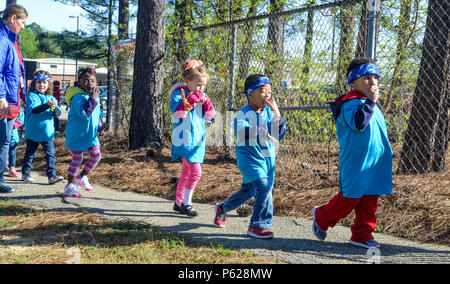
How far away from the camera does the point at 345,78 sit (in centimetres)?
548

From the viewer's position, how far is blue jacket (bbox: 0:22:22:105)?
17.7ft

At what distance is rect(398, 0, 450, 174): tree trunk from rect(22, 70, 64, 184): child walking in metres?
5.00

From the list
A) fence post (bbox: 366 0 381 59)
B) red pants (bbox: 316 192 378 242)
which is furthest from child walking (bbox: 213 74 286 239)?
fence post (bbox: 366 0 381 59)

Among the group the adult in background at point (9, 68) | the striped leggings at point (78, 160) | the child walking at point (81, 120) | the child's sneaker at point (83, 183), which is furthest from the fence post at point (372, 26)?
the adult in background at point (9, 68)

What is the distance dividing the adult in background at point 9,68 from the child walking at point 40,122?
90 cm

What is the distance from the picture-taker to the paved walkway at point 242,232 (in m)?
3.55

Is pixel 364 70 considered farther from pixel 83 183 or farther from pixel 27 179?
pixel 27 179

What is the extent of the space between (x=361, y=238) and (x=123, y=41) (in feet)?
25.0

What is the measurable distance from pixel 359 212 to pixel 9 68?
14.4ft

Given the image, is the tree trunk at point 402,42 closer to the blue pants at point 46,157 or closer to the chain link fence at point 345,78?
the chain link fence at point 345,78

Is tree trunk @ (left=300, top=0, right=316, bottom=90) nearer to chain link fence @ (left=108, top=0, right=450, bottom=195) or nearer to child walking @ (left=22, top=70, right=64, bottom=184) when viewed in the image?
chain link fence @ (left=108, top=0, right=450, bottom=195)

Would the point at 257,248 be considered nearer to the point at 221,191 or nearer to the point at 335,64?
the point at 221,191

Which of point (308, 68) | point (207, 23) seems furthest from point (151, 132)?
point (308, 68)

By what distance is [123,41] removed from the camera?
9.90 metres
